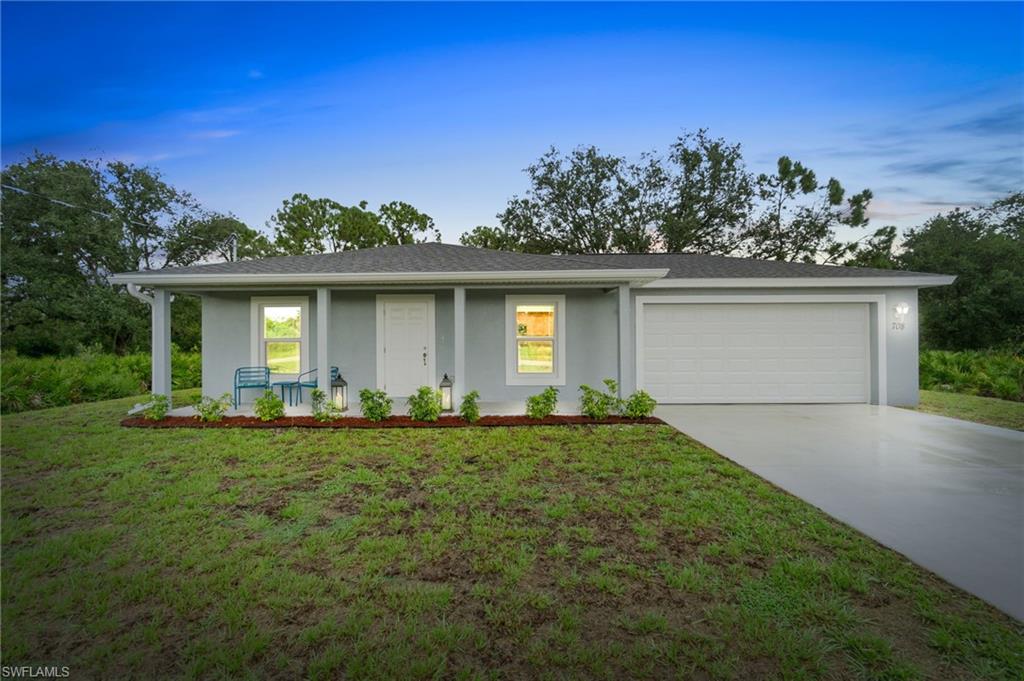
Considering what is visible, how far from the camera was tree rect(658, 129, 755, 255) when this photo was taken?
2342 centimetres

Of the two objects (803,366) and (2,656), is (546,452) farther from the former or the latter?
(803,366)

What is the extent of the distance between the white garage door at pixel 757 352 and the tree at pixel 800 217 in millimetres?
15280

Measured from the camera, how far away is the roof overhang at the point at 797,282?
9188mm

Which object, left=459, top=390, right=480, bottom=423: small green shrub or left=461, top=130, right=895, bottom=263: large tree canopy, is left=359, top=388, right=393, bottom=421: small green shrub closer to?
left=459, top=390, right=480, bottom=423: small green shrub

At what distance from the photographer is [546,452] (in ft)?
19.0

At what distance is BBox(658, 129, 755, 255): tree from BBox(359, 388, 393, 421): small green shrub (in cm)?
1947

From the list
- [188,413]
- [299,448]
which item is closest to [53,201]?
[188,413]

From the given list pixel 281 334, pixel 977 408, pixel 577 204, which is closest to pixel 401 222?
pixel 577 204

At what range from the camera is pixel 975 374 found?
11.2 meters

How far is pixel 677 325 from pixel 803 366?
273 centimetres

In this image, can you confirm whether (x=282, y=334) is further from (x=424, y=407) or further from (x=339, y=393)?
(x=424, y=407)

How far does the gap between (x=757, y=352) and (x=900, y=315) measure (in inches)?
116

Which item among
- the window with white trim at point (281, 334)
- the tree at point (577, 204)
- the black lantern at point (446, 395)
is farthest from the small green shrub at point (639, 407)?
the tree at point (577, 204)

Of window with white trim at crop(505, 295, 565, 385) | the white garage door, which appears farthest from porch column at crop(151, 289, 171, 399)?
the white garage door
